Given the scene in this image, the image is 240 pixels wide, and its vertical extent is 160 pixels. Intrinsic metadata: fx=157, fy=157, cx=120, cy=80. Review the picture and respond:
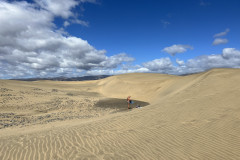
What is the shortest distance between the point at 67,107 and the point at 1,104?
7.17m

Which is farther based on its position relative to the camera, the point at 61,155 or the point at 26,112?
the point at 26,112

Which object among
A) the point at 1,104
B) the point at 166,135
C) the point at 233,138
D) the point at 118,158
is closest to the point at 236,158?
the point at 233,138

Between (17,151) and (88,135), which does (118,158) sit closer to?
(88,135)

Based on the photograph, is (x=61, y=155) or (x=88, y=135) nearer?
(x=61, y=155)

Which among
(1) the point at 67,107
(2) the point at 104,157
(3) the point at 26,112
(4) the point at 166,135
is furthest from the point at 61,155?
(1) the point at 67,107

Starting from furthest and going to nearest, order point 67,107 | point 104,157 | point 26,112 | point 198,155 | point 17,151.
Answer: point 67,107 → point 26,112 → point 17,151 → point 104,157 → point 198,155

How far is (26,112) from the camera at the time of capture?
16.3m

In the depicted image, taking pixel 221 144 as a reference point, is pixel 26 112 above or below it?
below

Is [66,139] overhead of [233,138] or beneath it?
beneath

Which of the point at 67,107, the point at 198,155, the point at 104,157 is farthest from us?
the point at 67,107

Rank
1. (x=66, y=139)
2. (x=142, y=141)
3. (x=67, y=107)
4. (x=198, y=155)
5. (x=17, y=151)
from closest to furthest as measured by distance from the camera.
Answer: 1. (x=198, y=155)
2. (x=17, y=151)
3. (x=142, y=141)
4. (x=66, y=139)
5. (x=67, y=107)

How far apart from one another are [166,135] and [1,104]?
1904 centimetres

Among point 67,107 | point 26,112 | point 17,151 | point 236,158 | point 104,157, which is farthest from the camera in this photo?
point 67,107

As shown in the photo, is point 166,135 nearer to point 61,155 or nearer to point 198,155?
point 198,155
